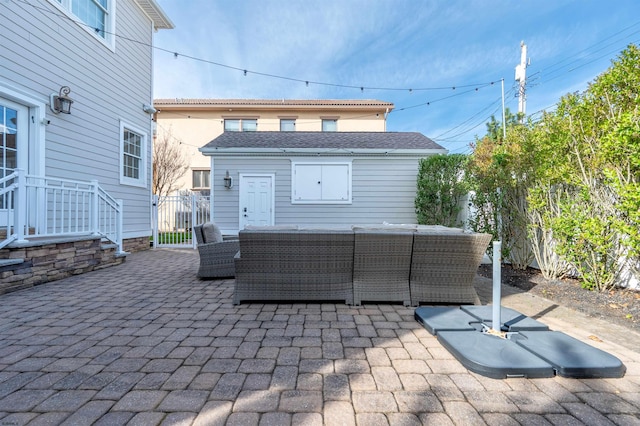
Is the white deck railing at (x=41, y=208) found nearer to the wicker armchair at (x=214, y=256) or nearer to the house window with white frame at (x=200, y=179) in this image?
the wicker armchair at (x=214, y=256)

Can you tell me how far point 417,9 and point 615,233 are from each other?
7361 millimetres

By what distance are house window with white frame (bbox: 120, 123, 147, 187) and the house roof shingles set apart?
1614 mm

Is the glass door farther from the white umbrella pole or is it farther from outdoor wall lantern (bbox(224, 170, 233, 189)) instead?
the white umbrella pole

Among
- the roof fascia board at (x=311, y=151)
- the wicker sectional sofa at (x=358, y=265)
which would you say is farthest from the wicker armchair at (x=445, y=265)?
the roof fascia board at (x=311, y=151)

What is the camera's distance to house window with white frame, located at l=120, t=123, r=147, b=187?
705 centimetres

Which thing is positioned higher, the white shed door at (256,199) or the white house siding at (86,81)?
the white house siding at (86,81)

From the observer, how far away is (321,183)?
8.07 m

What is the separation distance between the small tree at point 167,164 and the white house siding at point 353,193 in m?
5.85

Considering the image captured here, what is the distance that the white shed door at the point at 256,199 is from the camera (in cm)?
805

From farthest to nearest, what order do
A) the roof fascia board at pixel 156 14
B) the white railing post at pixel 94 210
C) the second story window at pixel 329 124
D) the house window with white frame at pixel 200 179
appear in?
the second story window at pixel 329 124 → the house window with white frame at pixel 200 179 → the roof fascia board at pixel 156 14 → the white railing post at pixel 94 210

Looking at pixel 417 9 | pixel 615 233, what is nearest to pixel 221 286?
pixel 615 233

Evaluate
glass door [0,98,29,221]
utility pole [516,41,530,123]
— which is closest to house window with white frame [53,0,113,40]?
glass door [0,98,29,221]

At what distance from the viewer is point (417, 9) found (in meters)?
7.78

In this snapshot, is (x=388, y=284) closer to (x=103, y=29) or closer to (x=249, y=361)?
(x=249, y=361)
